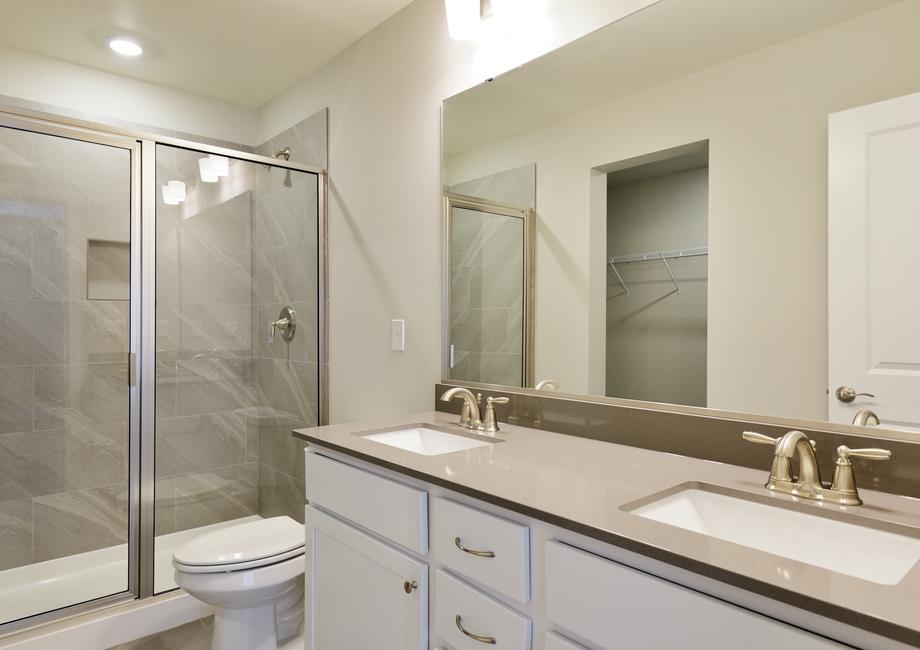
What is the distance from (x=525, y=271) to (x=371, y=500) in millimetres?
821

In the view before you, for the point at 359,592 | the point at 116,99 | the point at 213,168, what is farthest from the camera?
the point at 116,99

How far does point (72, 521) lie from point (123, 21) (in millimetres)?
2076

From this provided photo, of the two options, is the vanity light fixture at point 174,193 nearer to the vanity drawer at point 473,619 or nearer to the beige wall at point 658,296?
the beige wall at point 658,296

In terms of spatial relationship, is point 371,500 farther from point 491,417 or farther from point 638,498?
point 638,498

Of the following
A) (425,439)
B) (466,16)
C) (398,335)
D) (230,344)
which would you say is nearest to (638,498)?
(425,439)

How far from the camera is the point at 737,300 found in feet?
4.24

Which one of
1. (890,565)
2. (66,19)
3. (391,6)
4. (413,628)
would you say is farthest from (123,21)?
(890,565)

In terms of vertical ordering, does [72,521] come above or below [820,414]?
below

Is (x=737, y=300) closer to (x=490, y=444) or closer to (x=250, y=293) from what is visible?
(x=490, y=444)

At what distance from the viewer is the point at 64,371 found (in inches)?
96.2

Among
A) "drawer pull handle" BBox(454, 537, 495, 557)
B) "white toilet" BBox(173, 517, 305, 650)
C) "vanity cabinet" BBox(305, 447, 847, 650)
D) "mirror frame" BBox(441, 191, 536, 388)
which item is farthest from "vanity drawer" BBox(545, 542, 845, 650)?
"white toilet" BBox(173, 517, 305, 650)

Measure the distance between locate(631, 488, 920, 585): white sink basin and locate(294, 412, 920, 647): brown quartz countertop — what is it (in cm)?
2

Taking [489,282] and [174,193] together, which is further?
[174,193]

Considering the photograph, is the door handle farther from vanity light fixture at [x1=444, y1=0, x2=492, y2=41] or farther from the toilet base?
the toilet base
